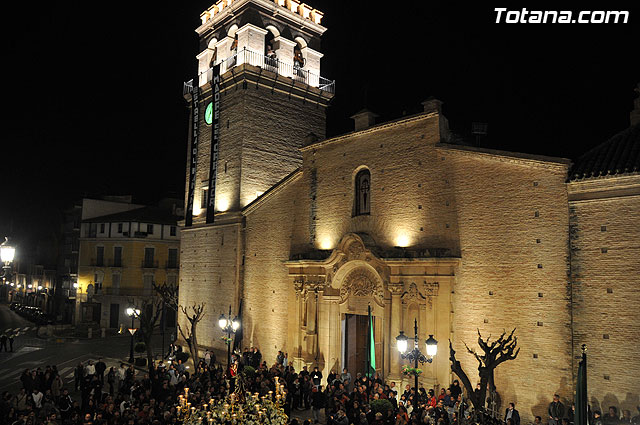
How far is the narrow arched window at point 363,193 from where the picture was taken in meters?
23.4

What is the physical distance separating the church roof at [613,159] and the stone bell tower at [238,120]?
16.9 meters

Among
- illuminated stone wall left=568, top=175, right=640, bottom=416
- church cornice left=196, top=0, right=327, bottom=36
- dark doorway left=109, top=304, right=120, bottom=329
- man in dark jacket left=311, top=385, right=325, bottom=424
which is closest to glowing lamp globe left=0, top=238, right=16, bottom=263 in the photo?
man in dark jacket left=311, top=385, right=325, bottom=424

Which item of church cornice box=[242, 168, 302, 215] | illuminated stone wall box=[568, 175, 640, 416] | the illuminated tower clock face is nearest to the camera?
illuminated stone wall box=[568, 175, 640, 416]

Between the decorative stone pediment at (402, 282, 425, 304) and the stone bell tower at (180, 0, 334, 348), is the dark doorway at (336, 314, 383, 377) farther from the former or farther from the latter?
the stone bell tower at (180, 0, 334, 348)

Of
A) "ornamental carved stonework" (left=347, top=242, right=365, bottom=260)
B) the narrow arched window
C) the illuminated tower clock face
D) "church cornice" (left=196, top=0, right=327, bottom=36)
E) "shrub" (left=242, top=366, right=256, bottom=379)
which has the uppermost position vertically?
"church cornice" (left=196, top=0, right=327, bottom=36)

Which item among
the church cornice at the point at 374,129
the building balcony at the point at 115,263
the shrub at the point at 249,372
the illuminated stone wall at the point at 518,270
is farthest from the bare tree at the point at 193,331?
the building balcony at the point at 115,263

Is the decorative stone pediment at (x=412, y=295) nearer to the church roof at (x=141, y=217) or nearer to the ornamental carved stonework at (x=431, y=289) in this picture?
the ornamental carved stonework at (x=431, y=289)

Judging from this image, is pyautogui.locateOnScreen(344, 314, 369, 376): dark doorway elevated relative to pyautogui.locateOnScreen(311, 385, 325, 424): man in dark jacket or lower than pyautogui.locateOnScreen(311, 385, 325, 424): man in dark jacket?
elevated

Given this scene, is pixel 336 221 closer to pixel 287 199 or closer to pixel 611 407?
pixel 287 199

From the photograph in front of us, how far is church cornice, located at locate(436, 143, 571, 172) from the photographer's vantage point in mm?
17062

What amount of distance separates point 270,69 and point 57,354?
72.3 feet

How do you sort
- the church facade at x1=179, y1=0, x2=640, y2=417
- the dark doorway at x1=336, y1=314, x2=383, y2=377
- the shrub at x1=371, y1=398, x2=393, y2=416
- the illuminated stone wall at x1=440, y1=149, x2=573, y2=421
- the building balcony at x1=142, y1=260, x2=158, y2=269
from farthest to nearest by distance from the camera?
1. the building balcony at x1=142, y1=260, x2=158, y2=269
2. the dark doorway at x1=336, y1=314, x2=383, y2=377
3. the illuminated stone wall at x1=440, y1=149, x2=573, y2=421
4. the church facade at x1=179, y1=0, x2=640, y2=417
5. the shrub at x1=371, y1=398, x2=393, y2=416

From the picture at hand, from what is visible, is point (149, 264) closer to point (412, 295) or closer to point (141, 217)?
point (141, 217)

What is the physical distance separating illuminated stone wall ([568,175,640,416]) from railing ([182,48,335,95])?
18.4 metres
